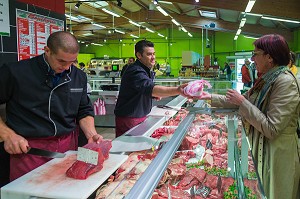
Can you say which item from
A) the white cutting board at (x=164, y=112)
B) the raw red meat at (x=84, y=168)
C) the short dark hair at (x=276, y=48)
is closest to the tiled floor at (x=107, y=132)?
the white cutting board at (x=164, y=112)

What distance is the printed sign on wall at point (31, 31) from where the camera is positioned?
3406mm

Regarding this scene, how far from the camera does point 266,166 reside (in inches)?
109

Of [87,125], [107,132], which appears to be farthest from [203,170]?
[107,132]

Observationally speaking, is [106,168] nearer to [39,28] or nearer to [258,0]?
[39,28]

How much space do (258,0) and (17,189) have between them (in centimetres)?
1095

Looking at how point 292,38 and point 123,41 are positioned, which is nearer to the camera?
point 292,38

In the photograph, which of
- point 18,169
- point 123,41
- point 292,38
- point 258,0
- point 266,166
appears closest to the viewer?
point 18,169

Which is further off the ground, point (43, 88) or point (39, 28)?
point (39, 28)

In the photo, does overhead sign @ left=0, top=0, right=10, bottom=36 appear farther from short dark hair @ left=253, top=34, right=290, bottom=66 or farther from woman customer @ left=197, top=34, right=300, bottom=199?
short dark hair @ left=253, top=34, right=290, bottom=66

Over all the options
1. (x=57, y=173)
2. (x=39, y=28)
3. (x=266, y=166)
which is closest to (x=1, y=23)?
(x=39, y=28)

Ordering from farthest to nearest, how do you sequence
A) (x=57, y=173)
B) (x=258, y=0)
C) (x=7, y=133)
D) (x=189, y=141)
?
1. (x=258, y=0)
2. (x=189, y=141)
3. (x=7, y=133)
4. (x=57, y=173)

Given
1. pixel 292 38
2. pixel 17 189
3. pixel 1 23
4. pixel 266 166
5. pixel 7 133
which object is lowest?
pixel 266 166

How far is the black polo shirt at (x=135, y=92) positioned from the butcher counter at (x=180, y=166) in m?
0.19

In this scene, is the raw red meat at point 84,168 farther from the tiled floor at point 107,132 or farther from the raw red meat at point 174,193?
the tiled floor at point 107,132
